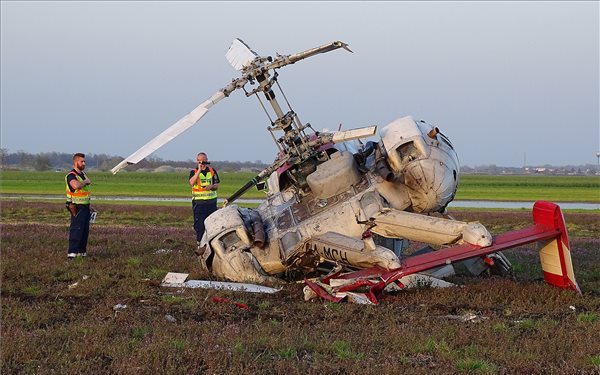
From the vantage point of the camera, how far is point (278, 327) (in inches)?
367

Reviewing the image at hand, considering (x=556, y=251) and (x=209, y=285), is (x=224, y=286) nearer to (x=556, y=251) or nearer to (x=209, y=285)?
(x=209, y=285)

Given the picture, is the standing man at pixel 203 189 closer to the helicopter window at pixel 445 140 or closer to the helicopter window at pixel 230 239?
the helicopter window at pixel 230 239

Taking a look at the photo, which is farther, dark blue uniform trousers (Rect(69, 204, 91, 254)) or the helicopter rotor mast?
dark blue uniform trousers (Rect(69, 204, 91, 254))

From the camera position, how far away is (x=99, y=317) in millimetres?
10148

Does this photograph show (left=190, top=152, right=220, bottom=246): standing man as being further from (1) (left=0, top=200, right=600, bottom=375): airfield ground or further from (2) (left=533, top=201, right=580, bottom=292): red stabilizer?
(2) (left=533, top=201, right=580, bottom=292): red stabilizer

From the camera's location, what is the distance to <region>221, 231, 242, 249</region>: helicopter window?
1387 centimetres

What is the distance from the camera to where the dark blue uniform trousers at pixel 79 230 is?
16.5 metres

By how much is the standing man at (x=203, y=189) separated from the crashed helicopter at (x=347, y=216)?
198 inches

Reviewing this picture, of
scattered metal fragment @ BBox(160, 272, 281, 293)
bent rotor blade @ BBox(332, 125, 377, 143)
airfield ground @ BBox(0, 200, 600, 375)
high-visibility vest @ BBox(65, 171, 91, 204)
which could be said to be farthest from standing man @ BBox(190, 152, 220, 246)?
bent rotor blade @ BBox(332, 125, 377, 143)

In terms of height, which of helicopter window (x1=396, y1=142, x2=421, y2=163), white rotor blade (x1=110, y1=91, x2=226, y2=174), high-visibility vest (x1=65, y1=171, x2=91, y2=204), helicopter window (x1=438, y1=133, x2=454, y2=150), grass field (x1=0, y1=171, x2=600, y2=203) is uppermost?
white rotor blade (x1=110, y1=91, x2=226, y2=174)

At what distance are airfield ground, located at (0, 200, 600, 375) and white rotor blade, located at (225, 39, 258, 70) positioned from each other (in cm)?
393

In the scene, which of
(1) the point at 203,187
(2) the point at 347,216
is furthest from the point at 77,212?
(2) the point at 347,216

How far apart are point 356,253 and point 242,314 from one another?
226 cm

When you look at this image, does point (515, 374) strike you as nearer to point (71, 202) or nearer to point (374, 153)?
point (374, 153)
